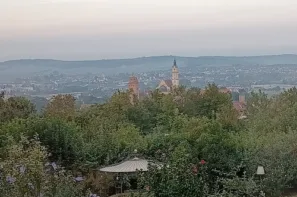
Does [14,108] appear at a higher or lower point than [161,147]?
higher

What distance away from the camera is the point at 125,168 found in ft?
43.8

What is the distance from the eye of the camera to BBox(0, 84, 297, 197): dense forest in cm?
809

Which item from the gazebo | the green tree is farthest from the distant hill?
the gazebo

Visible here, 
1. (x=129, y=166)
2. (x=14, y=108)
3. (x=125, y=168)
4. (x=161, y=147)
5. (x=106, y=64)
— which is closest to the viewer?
(x=125, y=168)

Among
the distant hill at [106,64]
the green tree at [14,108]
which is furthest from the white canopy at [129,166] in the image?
the distant hill at [106,64]

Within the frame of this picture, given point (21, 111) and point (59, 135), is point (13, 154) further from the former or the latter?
point (21, 111)

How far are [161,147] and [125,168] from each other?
285cm

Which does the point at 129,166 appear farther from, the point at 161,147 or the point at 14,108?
the point at 14,108

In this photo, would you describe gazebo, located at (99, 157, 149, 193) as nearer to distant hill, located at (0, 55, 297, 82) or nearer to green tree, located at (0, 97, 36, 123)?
green tree, located at (0, 97, 36, 123)

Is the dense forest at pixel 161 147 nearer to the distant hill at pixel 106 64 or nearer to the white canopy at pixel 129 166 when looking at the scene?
the white canopy at pixel 129 166

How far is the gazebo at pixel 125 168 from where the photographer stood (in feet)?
43.5

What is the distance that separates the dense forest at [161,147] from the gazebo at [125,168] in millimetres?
495

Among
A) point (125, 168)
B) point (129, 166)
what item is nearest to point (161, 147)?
point (129, 166)

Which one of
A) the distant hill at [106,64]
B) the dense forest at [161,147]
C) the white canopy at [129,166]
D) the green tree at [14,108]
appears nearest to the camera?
the dense forest at [161,147]
